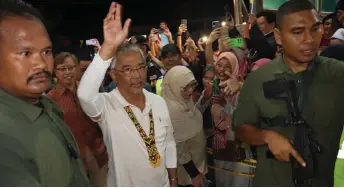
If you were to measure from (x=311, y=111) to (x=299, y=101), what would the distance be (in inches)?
3.6

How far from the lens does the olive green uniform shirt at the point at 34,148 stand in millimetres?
1184

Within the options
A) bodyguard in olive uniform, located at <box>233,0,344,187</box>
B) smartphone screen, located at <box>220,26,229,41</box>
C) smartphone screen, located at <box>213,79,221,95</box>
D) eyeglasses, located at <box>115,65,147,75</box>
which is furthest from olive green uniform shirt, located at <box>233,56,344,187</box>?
smartphone screen, located at <box>220,26,229,41</box>

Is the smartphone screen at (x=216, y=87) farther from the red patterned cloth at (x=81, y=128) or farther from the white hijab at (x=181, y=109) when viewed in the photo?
the red patterned cloth at (x=81, y=128)

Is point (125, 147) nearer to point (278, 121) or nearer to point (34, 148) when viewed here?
point (278, 121)

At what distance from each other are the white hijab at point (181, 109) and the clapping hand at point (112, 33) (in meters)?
1.82

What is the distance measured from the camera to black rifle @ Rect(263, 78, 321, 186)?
205 cm

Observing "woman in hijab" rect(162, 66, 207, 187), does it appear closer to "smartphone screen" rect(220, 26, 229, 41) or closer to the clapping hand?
"smartphone screen" rect(220, 26, 229, 41)

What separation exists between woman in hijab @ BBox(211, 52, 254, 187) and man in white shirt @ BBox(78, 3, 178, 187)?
1.25 metres

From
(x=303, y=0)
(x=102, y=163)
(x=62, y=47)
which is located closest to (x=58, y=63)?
(x=62, y=47)

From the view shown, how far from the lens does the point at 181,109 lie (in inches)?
162

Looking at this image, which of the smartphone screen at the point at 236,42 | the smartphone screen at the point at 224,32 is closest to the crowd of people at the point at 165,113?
the smartphone screen at the point at 236,42

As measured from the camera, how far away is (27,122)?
1.39 m

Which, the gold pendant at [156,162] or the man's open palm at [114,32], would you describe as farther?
the gold pendant at [156,162]

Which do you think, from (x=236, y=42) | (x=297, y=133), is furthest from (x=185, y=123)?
(x=297, y=133)
